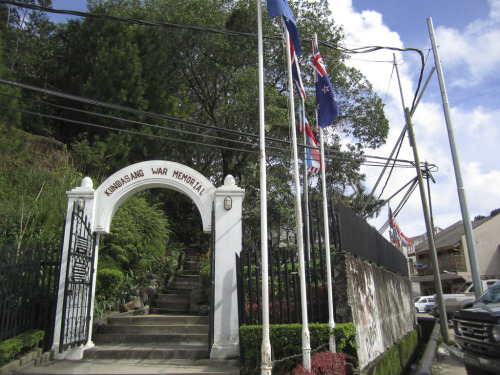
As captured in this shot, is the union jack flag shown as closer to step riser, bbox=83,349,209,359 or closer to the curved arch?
the curved arch

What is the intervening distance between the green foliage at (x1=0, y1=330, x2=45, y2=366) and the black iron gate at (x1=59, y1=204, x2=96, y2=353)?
1.50 ft

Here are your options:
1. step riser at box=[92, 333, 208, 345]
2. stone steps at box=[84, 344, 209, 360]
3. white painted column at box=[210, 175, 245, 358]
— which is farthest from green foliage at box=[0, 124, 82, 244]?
white painted column at box=[210, 175, 245, 358]

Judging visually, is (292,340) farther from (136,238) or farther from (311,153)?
(136,238)

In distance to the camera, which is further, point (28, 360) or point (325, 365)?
point (28, 360)

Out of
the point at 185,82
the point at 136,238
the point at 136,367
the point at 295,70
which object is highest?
the point at 185,82

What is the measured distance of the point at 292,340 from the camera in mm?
5992

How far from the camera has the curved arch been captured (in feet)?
26.8

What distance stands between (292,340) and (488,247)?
3459 centimetres

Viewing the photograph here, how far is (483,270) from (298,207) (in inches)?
1352

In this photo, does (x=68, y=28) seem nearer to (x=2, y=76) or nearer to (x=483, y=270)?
(x=2, y=76)

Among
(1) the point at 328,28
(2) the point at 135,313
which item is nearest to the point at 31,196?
(2) the point at 135,313

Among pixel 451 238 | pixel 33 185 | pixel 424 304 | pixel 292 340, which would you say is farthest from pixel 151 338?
pixel 451 238

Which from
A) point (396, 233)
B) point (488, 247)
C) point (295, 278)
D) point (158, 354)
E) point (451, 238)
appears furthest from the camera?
point (451, 238)

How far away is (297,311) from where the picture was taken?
251 inches
